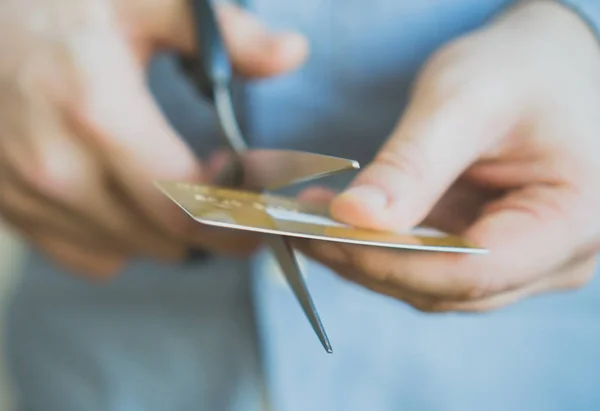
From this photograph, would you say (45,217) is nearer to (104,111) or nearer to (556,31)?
(104,111)

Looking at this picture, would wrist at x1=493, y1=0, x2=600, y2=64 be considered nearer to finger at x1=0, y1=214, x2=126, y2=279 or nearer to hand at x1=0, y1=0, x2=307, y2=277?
hand at x1=0, y1=0, x2=307, y2=277

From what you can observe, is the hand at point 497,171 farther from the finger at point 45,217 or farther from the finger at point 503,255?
the finger at point 45,217

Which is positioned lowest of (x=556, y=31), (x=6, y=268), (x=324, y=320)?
(x=6, y=268)

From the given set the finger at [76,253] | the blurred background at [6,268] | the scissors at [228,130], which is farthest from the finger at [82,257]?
the blurred background at [6,268]

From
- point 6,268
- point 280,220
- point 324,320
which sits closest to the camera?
point 280,220

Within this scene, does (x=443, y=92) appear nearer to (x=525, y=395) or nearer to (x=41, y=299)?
(x=525, y=395)

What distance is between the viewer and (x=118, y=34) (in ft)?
0.95

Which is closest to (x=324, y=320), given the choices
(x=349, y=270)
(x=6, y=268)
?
(x=349, y=270)

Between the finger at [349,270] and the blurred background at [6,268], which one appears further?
the blurred background at [6,268]

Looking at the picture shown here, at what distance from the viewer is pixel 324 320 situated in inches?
11.0

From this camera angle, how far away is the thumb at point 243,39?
275 millimetres

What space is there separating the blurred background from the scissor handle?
328 millimetres

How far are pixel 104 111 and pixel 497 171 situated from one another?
155mm

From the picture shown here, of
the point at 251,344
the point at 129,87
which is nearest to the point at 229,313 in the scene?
the point at 251,344
